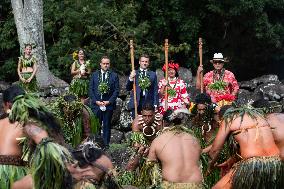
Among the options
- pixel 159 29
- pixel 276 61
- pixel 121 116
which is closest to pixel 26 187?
pixel 121 116

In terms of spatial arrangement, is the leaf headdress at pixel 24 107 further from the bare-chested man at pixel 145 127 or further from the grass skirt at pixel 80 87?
the grass skirt at pixel 80 87

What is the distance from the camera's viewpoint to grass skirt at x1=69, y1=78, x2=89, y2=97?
36.4ft

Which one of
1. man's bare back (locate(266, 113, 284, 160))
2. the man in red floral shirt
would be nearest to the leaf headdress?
man's bare back (locate(266, 113, 284, 160))

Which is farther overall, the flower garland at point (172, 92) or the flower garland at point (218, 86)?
the flower garland at point (172, 92)

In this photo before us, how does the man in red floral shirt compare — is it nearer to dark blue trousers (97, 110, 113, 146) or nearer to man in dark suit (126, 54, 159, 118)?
man in dark suit (126, 54, 159, 118)

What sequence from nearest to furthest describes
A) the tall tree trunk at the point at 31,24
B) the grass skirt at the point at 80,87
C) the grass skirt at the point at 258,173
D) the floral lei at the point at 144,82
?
1. the grass skirt at the point at 258,173
2. the floral lei at the point at 144,82
3. the grass skirt at the point at 80,87
4. the tall tree trunk at the point at 31,24

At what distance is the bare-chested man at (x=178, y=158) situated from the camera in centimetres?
611

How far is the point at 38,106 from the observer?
5.50m

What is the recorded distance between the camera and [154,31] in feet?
56.0

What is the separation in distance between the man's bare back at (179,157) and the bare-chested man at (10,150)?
4.16 ft

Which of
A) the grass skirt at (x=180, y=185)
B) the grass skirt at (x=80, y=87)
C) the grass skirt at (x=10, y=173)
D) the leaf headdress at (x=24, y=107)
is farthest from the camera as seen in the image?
the grass skirt at (x=80, y=87)

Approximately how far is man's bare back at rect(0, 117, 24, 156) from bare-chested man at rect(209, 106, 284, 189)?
75.8 inches

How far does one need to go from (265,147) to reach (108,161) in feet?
7.34

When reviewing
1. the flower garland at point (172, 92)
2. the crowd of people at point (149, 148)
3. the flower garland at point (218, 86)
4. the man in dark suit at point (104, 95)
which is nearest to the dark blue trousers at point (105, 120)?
the man in dark suit at point (104, 95)
